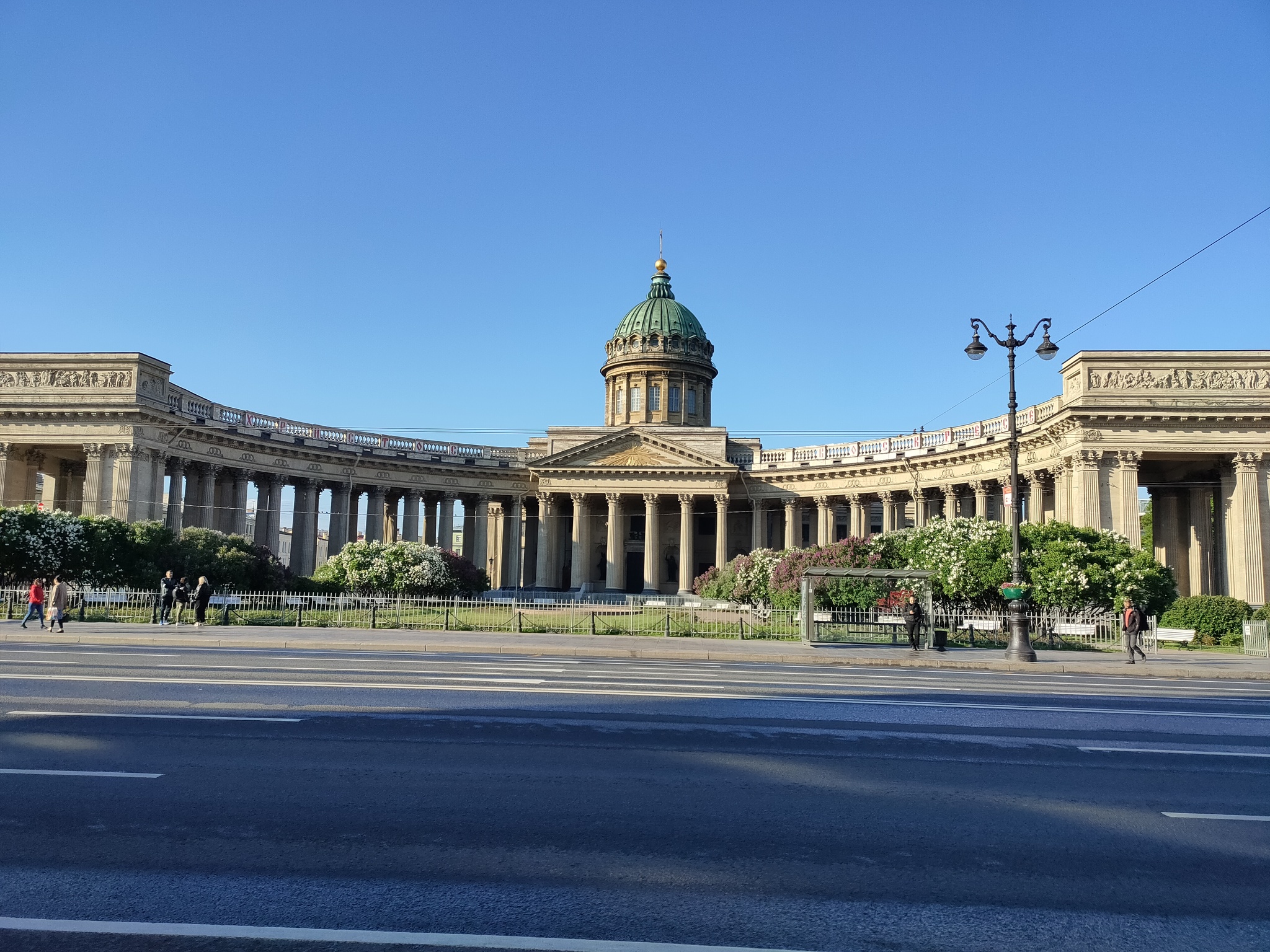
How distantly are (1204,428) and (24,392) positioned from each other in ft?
205

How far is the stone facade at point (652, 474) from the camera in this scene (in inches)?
1758

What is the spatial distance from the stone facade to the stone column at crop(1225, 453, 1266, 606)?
98 mm

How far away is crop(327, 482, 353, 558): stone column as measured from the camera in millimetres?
63469

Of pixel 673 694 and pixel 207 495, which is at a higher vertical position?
pixel 207 495

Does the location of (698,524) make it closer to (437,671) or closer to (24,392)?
(24,392)

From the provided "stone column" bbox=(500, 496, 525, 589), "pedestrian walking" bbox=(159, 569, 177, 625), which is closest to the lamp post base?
"pedestrian walking" bbox=(159, 569, 177, 625)

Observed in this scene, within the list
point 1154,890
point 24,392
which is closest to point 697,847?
point 1154,890

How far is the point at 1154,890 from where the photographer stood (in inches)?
238

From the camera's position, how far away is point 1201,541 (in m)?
50.2

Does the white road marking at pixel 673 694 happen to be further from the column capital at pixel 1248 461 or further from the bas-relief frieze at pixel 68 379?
the bas-relief frieze at pixel 68 379

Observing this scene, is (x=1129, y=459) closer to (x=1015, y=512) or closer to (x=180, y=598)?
(x=1015, y=512)

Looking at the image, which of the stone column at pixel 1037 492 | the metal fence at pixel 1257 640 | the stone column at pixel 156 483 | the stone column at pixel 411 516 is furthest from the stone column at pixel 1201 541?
the stone column at pixel 156 483

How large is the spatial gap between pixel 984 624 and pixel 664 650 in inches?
541

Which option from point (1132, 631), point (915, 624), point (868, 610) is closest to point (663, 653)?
point (915, 624)
